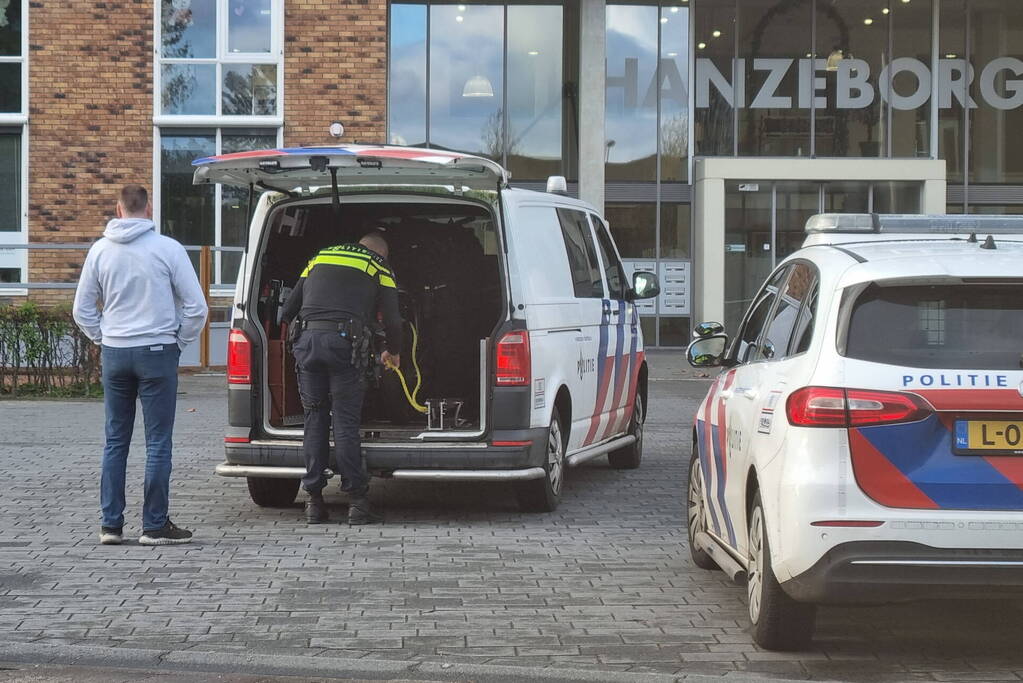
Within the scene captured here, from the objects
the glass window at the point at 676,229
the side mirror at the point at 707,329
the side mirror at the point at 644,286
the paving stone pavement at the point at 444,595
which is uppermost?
the glass window at the point at 676,229

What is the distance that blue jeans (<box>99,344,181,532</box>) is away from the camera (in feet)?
25.7

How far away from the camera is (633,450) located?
1155cm

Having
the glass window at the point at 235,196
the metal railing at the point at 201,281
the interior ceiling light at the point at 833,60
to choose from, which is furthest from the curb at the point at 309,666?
the interior ceiling light at the point at 833,60

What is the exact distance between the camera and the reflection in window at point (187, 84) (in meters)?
23.7

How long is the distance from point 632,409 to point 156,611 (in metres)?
5.65

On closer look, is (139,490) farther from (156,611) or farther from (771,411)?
(771,411)

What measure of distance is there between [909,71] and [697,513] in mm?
23277

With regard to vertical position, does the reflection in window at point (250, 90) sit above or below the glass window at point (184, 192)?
above

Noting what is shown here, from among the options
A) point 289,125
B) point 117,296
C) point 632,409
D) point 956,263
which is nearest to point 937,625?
point 956,263

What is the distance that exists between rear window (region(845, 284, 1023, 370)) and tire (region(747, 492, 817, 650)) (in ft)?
2.57

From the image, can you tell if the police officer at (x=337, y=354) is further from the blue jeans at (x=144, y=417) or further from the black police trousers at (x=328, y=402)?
the blue jeans at (x=144, y=417)

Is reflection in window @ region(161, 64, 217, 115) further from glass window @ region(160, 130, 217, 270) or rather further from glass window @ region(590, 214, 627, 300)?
glass window @ region(590, 214, 627, 300)

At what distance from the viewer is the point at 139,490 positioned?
1030 centimetres

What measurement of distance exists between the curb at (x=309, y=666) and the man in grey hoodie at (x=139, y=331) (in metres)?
2.40
